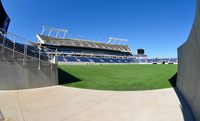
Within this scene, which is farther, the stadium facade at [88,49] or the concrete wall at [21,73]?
the stadium facade at [88,49]

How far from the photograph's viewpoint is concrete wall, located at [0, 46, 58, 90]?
876 centimetres

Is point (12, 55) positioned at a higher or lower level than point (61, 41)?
lower

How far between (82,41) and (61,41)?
43.4ft

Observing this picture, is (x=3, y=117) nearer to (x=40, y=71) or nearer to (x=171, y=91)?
(x=40, y=71)

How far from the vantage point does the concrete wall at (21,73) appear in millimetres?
8758

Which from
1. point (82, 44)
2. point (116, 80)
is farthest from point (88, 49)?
point (116, 80)

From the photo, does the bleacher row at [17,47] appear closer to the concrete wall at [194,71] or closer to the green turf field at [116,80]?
the green turf field at [116,80]

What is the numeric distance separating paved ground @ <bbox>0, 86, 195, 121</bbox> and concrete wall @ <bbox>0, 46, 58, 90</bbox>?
176cm

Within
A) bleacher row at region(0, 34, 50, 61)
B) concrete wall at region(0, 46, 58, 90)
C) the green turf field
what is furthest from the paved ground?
bleacher row at region(0, 34, 50, 61)

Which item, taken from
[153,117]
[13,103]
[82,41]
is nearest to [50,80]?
[13,103]

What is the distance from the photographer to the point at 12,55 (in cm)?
899

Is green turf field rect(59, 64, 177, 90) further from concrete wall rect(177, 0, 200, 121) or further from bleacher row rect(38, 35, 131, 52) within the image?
bleacher row rect(38, 35, 131, 52)

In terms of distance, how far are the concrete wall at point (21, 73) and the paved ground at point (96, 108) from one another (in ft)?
5.78

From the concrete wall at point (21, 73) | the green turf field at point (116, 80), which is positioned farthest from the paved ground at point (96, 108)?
the green turf field at point (116, 80)
